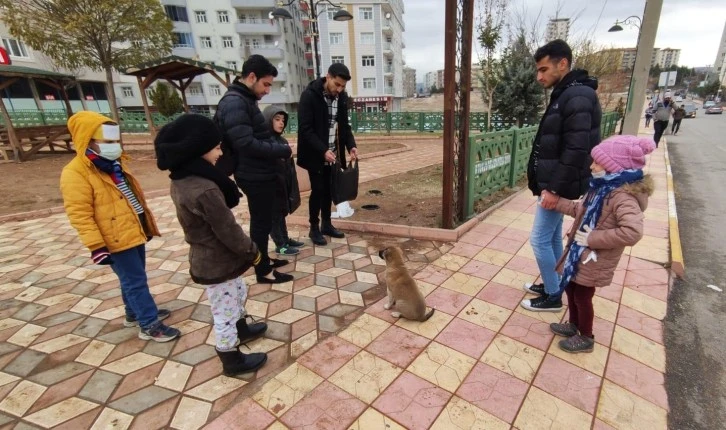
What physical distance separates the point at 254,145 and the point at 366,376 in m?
2.04

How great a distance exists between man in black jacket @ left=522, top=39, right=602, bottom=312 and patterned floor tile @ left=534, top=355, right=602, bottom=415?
2.82 ft

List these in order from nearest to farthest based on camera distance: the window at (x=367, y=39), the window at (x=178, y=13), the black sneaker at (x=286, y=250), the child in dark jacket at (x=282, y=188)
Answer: the child in dark jacket at (x=282, y=188), the black sneaker at (x=286, y=250), the window at (x=178, y=13), the window at (x=367, y=39)

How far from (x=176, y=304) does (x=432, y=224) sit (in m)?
3.27

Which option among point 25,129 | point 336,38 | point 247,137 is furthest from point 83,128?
point 336,38

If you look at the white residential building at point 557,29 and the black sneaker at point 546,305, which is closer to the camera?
the black sneaker at point 546,305

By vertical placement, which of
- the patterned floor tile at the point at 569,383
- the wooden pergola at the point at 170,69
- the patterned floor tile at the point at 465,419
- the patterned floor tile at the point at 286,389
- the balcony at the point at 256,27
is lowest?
the patterned floor tile at the point at 569,383

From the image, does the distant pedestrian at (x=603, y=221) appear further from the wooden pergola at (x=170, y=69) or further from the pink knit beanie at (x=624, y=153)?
the wooden pergola at (x=170, y=69)

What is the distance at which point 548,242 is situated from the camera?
2.69m

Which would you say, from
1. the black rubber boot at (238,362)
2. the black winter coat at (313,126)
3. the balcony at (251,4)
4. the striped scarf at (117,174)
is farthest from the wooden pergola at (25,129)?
the balcony at (251,4)

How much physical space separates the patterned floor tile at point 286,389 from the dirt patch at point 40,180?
7.29 meters

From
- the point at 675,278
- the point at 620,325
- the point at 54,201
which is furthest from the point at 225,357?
the point at 54,201

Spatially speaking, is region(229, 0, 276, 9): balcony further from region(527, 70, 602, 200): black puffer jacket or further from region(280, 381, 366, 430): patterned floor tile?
region(280, 381, 366, 430): patterned floor tile

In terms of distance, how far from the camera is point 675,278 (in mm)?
3561

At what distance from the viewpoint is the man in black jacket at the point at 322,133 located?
376 centimetres
